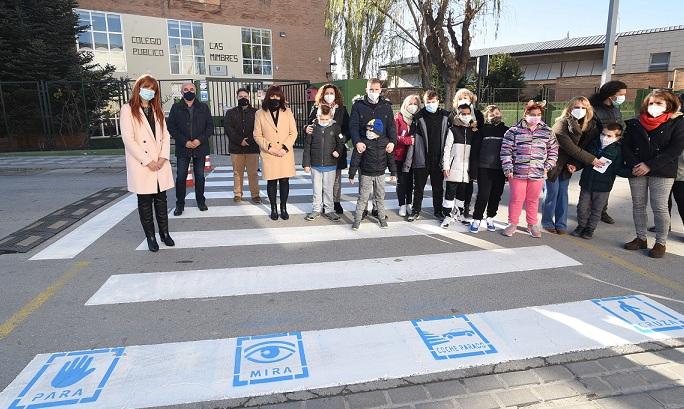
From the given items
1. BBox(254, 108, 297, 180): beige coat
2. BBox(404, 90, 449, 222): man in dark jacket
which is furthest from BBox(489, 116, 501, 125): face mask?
BBox(254, 108, 297, 180): beige coat

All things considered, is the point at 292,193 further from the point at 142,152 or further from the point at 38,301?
the point at 38,301

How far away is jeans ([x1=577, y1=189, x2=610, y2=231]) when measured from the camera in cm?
600

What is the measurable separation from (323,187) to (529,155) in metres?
3.03

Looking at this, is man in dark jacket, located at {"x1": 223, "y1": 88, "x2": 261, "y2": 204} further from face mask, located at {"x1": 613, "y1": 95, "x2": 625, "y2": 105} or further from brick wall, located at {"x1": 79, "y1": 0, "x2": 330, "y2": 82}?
brick wall, located at {"x1": 79, "y1": 0, "x2": 330, "y2": 82}

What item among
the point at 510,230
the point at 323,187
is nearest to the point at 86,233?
the point at 323,187

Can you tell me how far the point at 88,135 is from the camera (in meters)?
17.2

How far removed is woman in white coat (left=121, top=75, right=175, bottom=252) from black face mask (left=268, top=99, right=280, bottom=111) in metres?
1.80

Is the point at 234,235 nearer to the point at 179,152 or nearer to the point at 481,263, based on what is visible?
the point at 179,152

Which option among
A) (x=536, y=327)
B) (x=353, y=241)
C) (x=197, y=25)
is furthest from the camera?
(x=197, y=25)

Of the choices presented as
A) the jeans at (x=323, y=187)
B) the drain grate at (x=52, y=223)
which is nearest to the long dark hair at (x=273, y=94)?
the jeans at (x=323, y=187)

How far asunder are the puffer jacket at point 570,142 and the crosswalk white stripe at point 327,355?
259 centimetres

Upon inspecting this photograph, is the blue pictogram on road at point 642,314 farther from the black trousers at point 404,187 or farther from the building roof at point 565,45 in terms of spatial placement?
the building roof at point 565,45

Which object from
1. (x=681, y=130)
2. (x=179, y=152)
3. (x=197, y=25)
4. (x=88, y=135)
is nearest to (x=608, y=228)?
(x=681, y=130)

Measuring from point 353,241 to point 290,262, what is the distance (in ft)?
3.61
